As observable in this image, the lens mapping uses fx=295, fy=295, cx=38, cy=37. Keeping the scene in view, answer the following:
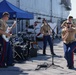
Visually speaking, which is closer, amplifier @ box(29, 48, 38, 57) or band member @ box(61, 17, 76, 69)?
band member @ box(61, 17, 76, 69)

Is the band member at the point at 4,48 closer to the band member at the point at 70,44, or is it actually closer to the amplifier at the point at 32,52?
the band member at the point at 70,44

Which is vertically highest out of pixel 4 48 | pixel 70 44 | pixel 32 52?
→ pixel 70 44

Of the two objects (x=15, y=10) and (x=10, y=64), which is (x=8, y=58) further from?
(x=15, y=10)

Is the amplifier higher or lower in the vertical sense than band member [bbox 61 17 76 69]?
lower

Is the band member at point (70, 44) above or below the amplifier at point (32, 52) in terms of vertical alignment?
above

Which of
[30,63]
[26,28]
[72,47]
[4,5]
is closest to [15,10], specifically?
[4,5]

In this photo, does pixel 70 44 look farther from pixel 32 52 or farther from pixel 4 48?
pixel 32 52

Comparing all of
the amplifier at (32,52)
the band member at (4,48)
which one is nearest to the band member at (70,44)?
the band member at (4,48)

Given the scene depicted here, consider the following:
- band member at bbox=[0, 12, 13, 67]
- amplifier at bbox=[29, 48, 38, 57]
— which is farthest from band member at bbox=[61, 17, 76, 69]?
amplifier at bbox=[29, 48, 38, 57]

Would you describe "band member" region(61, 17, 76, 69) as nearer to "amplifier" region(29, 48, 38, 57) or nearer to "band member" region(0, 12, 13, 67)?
"band member" region(0, 12, 13, 67)

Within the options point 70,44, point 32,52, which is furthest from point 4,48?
point 32,52

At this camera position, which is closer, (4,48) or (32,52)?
(4,48)

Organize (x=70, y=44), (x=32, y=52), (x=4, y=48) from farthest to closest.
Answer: (x=32, y=52)
(x=4, y=48)
(x=70, y=44)

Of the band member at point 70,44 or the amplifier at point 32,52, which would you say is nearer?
the band member at point 70,44
